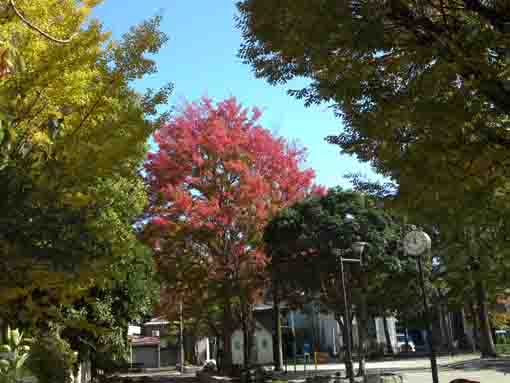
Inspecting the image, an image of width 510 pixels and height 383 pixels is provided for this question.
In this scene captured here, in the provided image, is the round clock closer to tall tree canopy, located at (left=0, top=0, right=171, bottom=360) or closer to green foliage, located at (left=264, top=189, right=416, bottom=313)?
tall tree canopy, located at (left=0, top=0, right=171, bottom=360)

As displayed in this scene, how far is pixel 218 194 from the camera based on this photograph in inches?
910

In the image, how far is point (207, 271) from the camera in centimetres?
2348

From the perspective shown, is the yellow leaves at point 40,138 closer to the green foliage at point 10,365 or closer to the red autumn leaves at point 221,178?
the green foliage at point 10,365

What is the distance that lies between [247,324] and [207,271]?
4.19m

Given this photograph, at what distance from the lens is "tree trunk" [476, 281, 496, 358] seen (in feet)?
92.9

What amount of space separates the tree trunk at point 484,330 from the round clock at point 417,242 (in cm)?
1860

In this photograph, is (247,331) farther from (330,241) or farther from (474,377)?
(474,377)

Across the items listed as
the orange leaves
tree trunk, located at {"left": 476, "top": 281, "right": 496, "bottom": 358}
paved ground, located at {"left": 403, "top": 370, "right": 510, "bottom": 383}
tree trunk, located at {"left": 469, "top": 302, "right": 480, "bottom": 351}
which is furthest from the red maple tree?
tree trunk, located at {"left": 469, "top": 302, "right": 480, "bottom": 351}

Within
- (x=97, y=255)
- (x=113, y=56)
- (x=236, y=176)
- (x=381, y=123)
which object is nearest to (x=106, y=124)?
(x=113, y=56)

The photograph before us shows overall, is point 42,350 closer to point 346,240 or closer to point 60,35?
point 60,35

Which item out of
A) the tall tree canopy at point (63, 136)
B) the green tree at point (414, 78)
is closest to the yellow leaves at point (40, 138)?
the tall tree canopy at point (63, 136)

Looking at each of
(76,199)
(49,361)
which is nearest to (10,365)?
(76,199)

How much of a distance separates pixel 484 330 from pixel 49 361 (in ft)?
80.8

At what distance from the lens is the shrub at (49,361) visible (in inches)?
480
